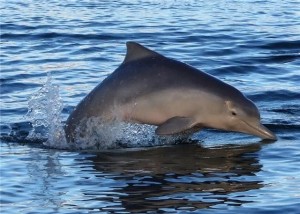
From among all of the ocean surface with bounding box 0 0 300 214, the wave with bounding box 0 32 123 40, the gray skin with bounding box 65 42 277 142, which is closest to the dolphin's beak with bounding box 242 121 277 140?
the gray skin with bounding box 65 42 277 142

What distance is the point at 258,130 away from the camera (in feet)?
43.3

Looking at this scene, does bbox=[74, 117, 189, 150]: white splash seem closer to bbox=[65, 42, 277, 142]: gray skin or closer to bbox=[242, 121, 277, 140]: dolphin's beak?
bbox=[65, 42, 277, 142]: gray skin

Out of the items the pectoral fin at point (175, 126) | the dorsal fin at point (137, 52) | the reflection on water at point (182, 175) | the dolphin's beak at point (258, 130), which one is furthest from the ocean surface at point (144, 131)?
the dorsal fin at point (137, 52)

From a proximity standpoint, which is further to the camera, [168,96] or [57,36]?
[57,36]

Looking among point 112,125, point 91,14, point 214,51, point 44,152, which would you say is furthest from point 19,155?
point 91,14

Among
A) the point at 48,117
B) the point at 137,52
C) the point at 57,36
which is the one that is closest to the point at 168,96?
the point at 137,52

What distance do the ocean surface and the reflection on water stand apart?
12mm

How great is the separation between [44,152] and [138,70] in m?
1.67

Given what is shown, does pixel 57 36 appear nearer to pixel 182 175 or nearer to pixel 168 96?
pixel 168 96

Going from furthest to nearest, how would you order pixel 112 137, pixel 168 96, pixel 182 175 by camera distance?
pixel 112 137
pixel 168 96
pixel 182 175

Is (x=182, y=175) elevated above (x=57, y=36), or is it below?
above

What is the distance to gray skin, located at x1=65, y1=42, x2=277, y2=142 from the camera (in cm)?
1300

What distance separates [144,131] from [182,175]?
2.40 metres

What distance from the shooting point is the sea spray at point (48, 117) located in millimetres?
13617
